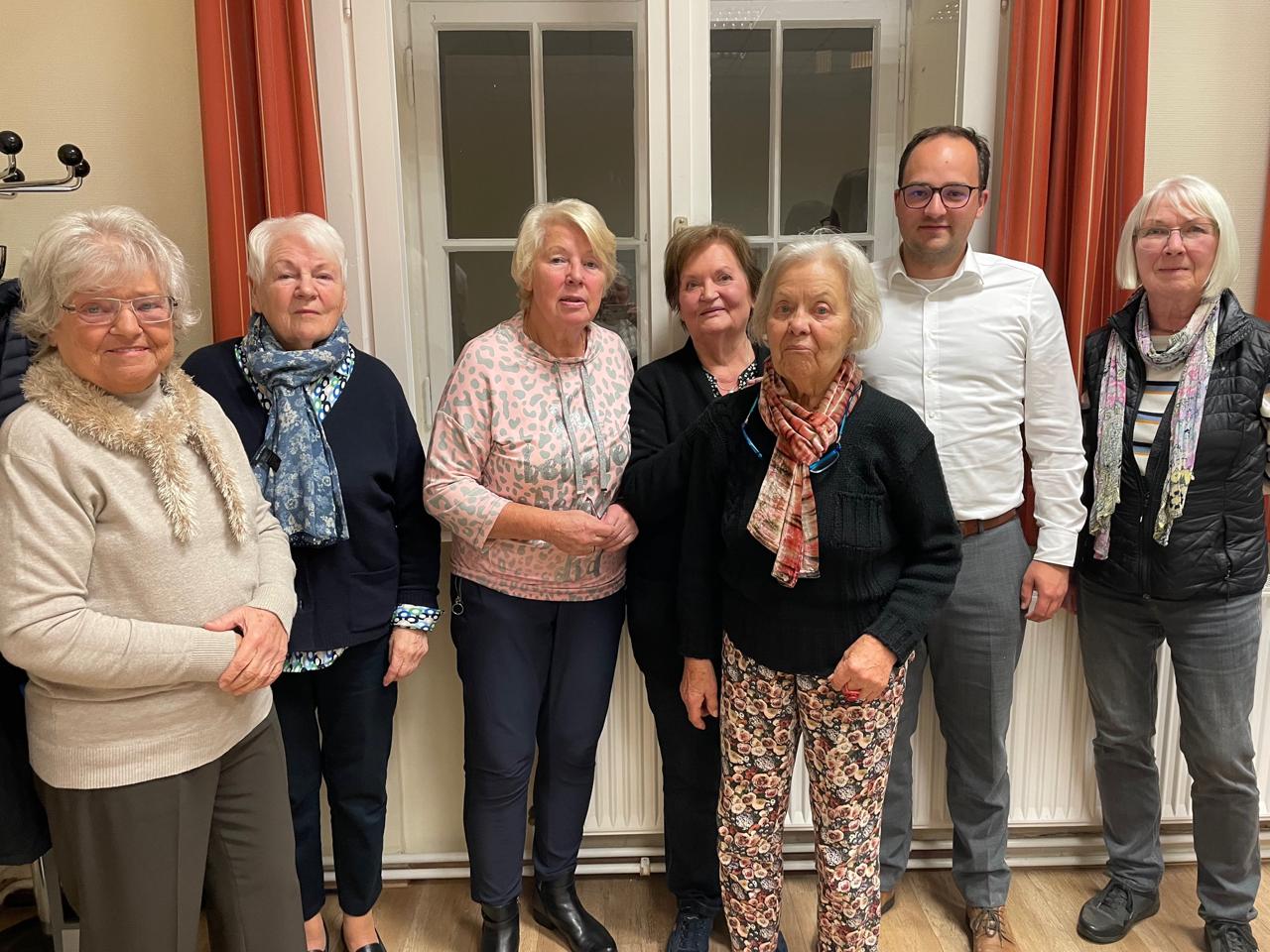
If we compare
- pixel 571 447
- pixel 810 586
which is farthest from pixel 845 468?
pixel 571 447

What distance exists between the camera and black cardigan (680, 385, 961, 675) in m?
1.53

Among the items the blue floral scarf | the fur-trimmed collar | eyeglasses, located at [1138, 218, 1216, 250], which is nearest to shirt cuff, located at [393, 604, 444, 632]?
the blue floral scarf

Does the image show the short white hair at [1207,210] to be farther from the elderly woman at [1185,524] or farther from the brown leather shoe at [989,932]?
the brown leather shoe at [989,932]

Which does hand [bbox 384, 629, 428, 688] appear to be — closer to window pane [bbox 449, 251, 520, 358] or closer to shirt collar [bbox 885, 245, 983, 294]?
window pane [bbox 449, 251, 520, 358]

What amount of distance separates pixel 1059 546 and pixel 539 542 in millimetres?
1115

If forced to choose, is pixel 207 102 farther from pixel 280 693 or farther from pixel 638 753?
pixel 638 753

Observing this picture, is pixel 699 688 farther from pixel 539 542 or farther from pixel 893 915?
pixel 893 915

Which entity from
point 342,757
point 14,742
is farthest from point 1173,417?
point 14,742

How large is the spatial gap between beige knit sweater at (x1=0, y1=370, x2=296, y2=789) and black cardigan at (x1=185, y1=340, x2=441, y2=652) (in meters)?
0.26

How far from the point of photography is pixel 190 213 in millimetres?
2090

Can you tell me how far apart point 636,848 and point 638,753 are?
290 mm

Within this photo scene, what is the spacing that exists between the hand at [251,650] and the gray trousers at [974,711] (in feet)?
4.35

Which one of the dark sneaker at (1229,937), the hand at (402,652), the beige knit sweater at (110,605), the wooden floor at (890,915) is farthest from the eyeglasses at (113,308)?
the dark sneaker at (1229,937)

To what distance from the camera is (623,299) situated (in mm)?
2279
